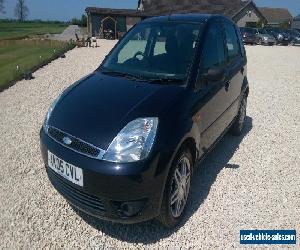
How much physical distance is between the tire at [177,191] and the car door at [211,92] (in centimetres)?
46

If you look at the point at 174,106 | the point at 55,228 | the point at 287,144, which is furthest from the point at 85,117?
the point at 287,144

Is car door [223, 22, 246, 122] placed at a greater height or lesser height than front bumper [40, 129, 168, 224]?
greater

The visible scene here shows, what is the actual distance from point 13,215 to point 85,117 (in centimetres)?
143

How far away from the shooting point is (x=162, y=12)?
45.6m

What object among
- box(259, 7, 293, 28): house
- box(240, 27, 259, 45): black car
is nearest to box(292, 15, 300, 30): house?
box(259, 7, 293, 28): house

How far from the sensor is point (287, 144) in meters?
5.58

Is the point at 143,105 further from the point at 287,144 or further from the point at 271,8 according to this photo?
the point at 271,8

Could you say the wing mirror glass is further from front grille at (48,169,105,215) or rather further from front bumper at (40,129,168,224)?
front grille at (48,169,105,215)

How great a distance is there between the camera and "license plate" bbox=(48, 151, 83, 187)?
2871 mm

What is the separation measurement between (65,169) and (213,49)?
2381 millimetres

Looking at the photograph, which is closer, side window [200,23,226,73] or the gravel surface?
the gravel surface

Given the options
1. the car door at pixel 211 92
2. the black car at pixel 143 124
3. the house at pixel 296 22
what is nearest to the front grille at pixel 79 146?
the black car at pixel 143 124

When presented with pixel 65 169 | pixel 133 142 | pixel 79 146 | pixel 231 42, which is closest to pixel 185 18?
pixel 231 42

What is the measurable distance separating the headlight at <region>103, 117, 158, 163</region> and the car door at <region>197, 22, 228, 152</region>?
0.82 m
